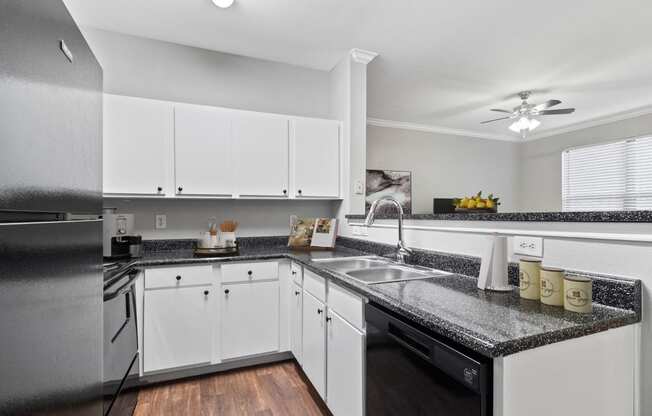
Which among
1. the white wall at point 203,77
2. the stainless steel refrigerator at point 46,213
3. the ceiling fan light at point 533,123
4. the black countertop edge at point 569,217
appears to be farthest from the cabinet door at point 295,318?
the ceiling fan light at point 533,123

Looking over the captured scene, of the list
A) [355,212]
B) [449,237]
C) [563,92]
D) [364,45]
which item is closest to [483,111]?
[563,92]

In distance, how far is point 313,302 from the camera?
6.31 feet

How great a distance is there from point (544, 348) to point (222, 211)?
2505 millimetres

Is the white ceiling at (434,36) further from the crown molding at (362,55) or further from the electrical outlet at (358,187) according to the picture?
the electrical outlet at (358,187)

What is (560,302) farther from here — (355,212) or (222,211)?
(222,211)

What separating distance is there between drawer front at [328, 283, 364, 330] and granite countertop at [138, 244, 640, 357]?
0.21ft

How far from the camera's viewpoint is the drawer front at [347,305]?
1.35 metres

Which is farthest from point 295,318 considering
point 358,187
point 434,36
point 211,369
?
point 434,36

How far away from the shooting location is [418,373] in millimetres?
955

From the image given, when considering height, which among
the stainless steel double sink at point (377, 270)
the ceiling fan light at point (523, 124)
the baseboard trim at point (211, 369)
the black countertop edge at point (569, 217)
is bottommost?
the baseboard trim at point (211, 369)

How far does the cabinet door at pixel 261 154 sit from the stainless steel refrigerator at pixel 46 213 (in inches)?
63.4

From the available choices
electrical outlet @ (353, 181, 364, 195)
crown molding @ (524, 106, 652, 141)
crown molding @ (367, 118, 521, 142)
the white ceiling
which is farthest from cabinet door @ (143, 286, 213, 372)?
crown molding @ (524, 106, 652, 141)

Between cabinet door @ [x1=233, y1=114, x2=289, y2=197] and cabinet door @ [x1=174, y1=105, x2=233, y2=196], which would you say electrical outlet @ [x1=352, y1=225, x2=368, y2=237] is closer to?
cabinet door @ [x1=233, y1=114, x2=289, y2=197]

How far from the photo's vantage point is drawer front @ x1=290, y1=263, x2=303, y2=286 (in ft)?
7.11
